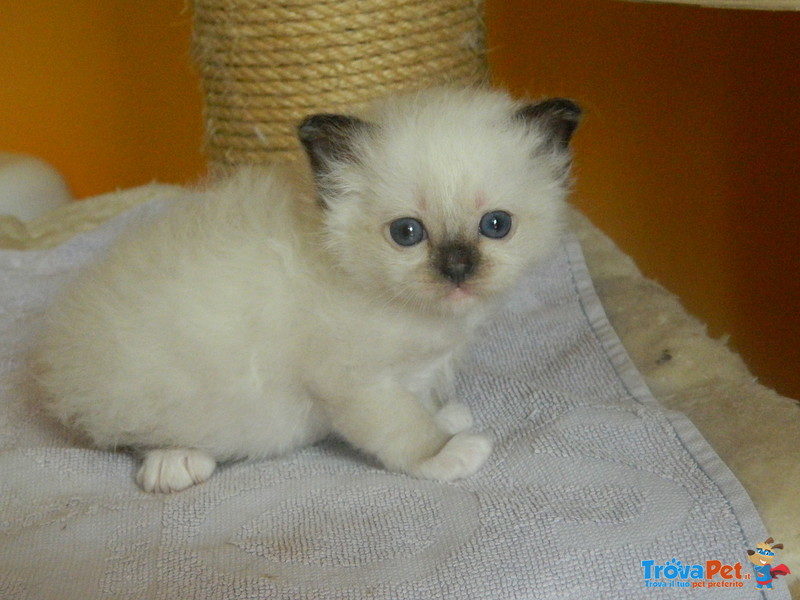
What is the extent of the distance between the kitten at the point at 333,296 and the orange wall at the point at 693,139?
3.54 ft

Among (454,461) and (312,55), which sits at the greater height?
(312,55)

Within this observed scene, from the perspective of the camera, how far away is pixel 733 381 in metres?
1.58

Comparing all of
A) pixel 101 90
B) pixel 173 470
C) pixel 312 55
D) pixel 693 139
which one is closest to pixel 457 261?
pixel 173 470

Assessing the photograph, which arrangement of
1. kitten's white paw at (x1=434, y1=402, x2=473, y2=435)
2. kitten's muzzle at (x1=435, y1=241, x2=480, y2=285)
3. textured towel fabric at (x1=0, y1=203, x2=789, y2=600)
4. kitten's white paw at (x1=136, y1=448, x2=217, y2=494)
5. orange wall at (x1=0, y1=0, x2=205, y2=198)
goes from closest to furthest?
textured towel fabric at (x1=0, y1=203, x2=789, y2=600) < kitten's muzzle at (x1=435, y1=241, x2=480, y2=285) < kitten's white paw at (x1=136, y1=448, x2=217, y2=494) < kitten's white paw at (x1=434, y1=402, x2=473, y2=435) < orange wall at (x1=0, y1=0, x2=205, y2=198)

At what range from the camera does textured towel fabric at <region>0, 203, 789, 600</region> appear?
1094 millimetres

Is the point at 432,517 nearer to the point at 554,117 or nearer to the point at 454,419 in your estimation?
the point at 454,419

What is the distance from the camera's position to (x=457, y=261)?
1253mm

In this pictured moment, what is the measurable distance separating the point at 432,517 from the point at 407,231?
408 millimetres

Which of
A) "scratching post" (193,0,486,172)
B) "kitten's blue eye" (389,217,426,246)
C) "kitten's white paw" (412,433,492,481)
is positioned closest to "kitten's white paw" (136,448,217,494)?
"kitten's white paw" (412,433,492,481)

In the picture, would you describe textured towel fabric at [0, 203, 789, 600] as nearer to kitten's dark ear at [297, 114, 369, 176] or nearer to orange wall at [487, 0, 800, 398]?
kitten's dark ear at [297, 114, 369, 176]

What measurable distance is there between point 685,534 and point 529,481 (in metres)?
0.25

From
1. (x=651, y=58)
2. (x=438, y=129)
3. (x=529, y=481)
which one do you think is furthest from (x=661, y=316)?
(x=651, y=58)

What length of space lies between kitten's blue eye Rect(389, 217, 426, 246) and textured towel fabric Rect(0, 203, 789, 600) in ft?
1.21

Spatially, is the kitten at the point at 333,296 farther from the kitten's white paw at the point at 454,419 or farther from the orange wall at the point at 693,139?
the orange wall at the point at 693,139
